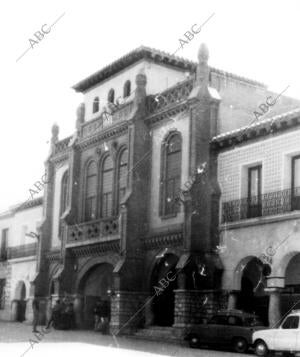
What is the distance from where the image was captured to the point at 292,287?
2491 cm

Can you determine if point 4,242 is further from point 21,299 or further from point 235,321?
point 235,321

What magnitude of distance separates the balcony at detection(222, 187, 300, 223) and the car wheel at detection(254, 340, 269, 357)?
4845 millimetres

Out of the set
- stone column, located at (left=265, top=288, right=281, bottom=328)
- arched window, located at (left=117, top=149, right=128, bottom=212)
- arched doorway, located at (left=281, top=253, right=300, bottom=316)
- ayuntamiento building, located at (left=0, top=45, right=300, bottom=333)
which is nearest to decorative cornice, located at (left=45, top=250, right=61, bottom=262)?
ayuntamiento building, located at (left=0, top=45, right=300, bottom=333)

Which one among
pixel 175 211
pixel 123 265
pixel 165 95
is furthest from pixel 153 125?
pixel 123 265

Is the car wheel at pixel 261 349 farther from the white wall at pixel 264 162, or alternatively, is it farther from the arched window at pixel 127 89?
the arched window at pixel 127 89

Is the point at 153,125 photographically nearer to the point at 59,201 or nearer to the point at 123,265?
the point at 123,265

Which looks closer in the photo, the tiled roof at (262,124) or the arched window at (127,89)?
the tiled roof at (262,124)

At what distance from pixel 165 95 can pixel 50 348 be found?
1296cm

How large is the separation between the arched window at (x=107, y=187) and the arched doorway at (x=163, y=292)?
468 cm

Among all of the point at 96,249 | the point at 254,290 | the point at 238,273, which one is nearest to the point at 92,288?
the point at 96,249

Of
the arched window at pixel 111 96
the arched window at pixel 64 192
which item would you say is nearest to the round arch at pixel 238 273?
the arched window at pixel 111 96

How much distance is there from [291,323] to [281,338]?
0.54 m

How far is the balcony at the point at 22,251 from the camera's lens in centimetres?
4253

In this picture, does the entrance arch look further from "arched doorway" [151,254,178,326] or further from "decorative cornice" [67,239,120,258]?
"arched doorway" [151,254,178,326]
